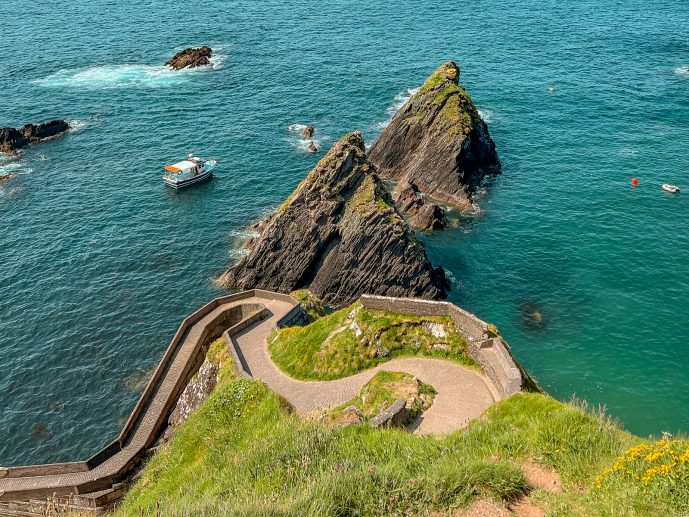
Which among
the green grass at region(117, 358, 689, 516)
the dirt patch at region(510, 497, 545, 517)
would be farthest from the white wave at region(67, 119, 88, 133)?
the dirt patch at region(510, 497, 545, 517)

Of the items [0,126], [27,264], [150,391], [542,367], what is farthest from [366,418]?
[0,126]

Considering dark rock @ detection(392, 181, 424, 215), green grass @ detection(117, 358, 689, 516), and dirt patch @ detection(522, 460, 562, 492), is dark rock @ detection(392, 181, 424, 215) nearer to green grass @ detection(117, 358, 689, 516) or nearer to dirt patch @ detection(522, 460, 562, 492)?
green grass @ detection(117, 358, 689, 516)

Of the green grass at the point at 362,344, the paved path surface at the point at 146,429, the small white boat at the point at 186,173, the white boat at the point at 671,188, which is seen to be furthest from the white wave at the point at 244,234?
the white boat at the point at 671,188

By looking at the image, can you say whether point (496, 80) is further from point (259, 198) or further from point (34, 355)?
point (34, 355)

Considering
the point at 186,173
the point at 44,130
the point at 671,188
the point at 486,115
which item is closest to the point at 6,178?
the point at 44,130

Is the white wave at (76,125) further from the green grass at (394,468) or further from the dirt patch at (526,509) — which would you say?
the dirt patch at (526,509)

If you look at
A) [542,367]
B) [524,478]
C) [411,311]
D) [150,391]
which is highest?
[524,478]
